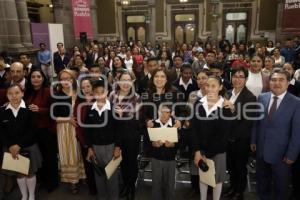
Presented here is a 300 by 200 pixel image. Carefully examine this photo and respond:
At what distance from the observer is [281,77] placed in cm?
268

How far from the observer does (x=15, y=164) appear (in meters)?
3.10

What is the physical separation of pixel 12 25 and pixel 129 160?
6781 mm

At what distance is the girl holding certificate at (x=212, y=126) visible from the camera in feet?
9.02

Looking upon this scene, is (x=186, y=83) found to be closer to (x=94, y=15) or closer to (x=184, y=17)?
(x=184, y=17)

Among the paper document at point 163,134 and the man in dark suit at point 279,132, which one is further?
the paper document at point 163,134

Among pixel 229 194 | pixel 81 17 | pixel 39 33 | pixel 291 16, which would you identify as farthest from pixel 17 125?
pixel 291 16

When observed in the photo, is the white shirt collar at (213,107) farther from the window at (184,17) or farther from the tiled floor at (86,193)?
the window at (184,17)

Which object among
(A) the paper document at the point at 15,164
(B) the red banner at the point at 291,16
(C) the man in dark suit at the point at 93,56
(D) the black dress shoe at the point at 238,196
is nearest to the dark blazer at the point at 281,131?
(D) the black dress shoe at the point at 238,196

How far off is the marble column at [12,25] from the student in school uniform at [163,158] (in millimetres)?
6728

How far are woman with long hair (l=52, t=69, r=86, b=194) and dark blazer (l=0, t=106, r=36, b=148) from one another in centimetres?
37

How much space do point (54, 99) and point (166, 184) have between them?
1.75 m

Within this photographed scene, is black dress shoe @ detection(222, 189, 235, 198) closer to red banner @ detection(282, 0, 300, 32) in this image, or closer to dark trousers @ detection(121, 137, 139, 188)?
dark trousers @ detection(121, 137, 139, 188)

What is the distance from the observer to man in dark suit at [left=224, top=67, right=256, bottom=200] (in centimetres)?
302

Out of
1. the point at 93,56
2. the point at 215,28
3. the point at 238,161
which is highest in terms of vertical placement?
the point at 215,28
